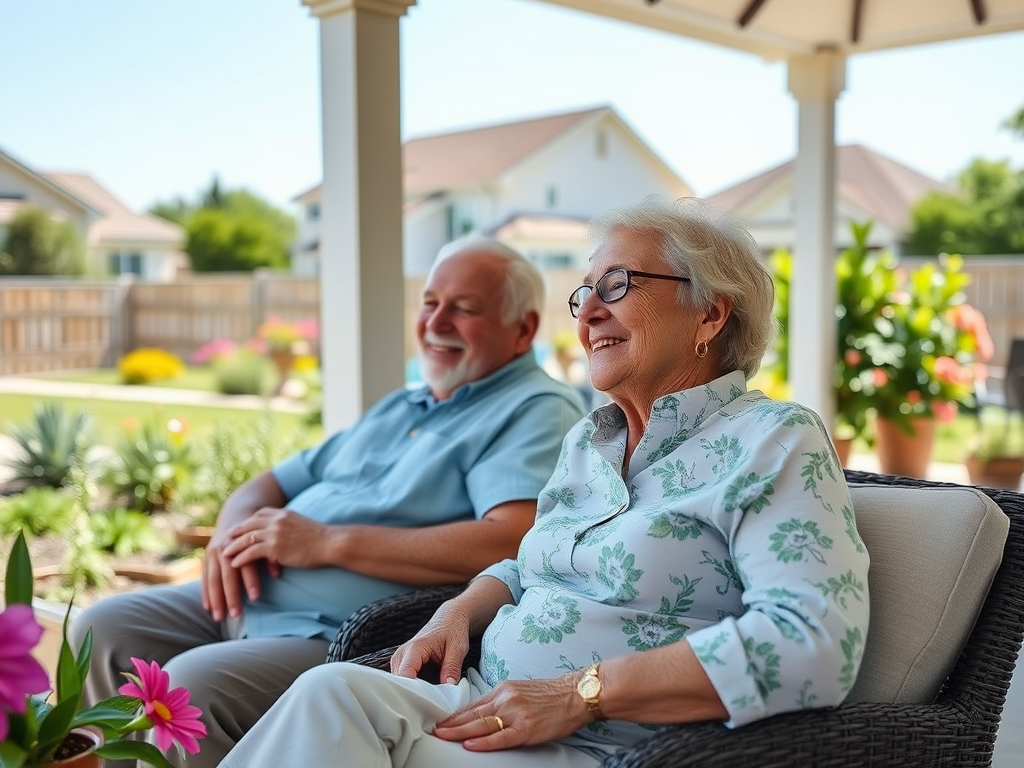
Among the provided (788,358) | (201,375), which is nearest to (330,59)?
(788,358)

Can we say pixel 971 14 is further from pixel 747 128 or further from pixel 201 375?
pixel 747 128

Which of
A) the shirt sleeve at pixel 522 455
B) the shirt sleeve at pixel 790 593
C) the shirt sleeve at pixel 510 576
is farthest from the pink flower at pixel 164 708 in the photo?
the shirt sleeve at pixel 522 455

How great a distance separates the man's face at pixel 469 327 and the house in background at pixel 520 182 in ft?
37.6

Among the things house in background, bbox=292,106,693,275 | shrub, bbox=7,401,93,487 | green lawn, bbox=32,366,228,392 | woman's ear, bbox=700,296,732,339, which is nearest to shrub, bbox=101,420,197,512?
shrub, bbox=7,401,93,487

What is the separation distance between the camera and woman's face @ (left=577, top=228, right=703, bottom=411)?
65.7 inches

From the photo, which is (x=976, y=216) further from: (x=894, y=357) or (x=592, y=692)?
(x=592, y=692)

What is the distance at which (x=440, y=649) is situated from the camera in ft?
5.56

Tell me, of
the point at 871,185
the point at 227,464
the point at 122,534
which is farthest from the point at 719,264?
the point at 871,185

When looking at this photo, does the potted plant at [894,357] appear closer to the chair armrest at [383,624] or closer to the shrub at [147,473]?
the shrub at [147,473]

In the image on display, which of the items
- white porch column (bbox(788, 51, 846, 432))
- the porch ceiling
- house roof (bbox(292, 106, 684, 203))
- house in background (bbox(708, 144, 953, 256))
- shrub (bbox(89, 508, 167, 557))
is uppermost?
house roof (bbox(292, 106, 684, 203))

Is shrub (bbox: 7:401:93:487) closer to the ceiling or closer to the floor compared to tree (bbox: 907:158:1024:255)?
closer to the floor

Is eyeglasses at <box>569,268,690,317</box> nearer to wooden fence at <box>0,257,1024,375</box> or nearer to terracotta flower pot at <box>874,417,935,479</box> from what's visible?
terracotta flower pot at <box>874,417,935,479</box>

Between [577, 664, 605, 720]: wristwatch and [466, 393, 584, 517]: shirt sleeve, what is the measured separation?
27.5 inches

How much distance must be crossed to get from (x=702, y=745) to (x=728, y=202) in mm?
16477
